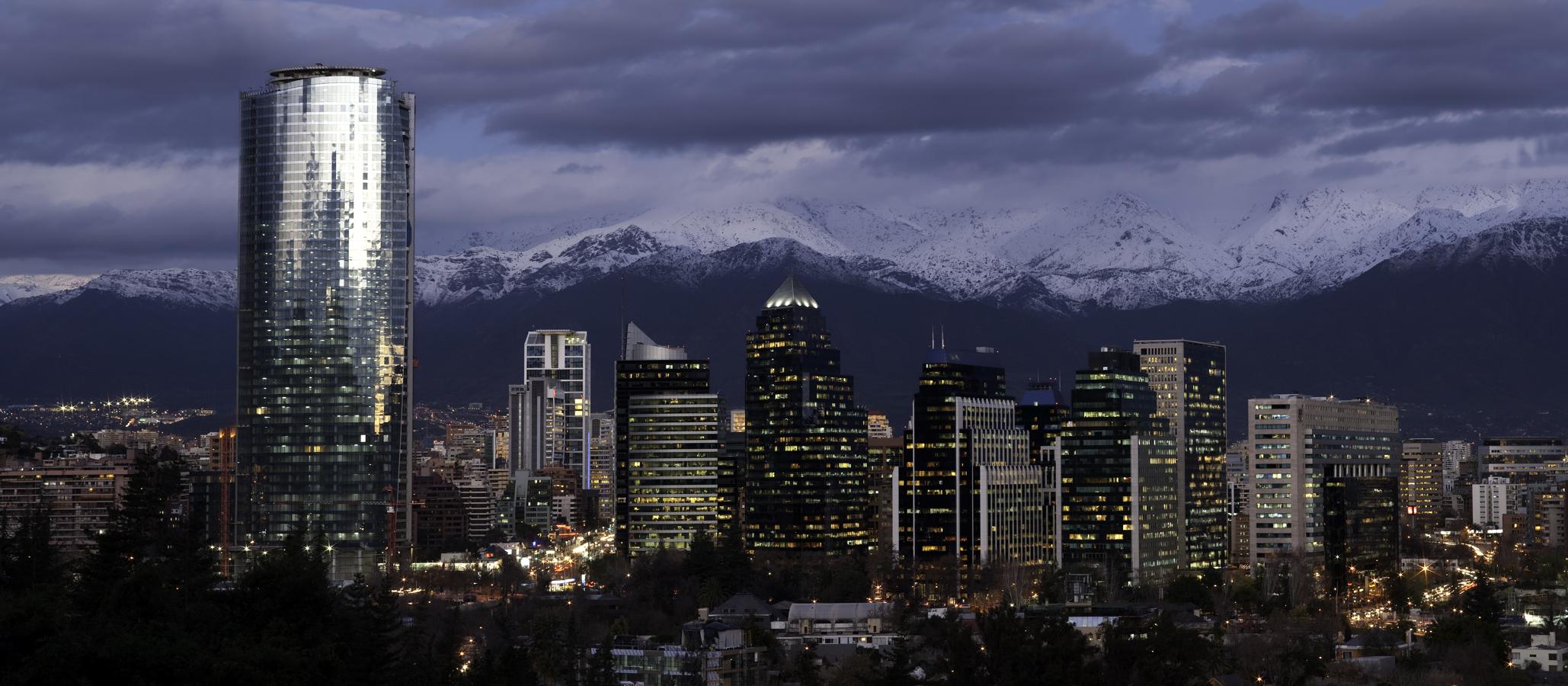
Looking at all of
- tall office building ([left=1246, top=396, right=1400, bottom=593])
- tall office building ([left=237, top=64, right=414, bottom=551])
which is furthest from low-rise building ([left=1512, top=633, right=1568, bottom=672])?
tall office building ([left=237, top=64, right=414, bottom=551])

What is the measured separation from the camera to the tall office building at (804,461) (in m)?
192

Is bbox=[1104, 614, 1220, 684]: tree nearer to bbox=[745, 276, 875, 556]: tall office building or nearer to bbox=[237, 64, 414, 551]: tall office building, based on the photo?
bbox=[237, 64, 414, 551]: tall office building

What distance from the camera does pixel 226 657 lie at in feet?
189

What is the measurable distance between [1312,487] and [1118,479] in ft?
54.9

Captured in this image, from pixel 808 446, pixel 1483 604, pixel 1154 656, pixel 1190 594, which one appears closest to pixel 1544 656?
pixel 1483 604

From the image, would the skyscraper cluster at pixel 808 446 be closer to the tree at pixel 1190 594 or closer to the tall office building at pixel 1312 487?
the tall office building at pixel 1312 487

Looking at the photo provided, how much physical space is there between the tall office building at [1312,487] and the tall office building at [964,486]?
17.7 m

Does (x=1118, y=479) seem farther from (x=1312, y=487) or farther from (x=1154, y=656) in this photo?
(x=1154, y=656)

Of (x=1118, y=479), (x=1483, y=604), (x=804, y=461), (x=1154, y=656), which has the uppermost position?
(x=804, y=461)

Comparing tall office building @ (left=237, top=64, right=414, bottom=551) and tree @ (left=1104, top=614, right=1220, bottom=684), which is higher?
tall office building @ (left=237, top=64, right=414, bottom=551)

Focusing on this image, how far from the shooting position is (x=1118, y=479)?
619ft

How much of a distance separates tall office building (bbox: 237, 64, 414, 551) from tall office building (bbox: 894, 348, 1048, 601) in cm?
4024

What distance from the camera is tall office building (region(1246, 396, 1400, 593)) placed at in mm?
186375

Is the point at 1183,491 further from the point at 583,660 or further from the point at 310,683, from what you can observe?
the point at 310,683
